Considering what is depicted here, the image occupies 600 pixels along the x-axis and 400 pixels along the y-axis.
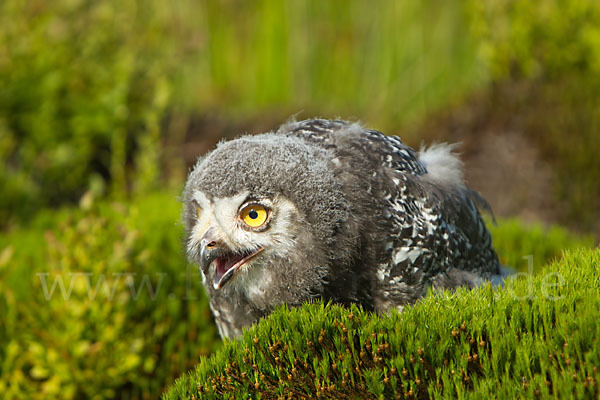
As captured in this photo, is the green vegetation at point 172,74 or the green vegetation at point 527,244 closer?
the green vegetation at point 527,244

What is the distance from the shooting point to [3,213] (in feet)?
21.4

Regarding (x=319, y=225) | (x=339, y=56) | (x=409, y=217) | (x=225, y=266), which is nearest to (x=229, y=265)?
(x=225, y=266)

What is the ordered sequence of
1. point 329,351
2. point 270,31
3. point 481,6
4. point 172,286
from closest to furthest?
point 329,351, point 172,286, point 481,6, point 270,31

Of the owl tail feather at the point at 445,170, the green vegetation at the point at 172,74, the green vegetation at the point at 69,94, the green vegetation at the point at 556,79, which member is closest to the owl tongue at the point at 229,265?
the owl tail feather at the point at 445,170

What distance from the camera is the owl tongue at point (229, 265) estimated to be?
2971 millimetres

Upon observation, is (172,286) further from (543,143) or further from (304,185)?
(543,143)

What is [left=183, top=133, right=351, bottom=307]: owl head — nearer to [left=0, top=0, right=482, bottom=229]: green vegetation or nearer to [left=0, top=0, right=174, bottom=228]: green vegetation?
[left=0, top=0, right=482, bottom=229]: green vegetation

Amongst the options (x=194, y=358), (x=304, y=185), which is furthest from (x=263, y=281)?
(x=194, y=358)

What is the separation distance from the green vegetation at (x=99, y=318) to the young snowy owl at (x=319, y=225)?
114 cm

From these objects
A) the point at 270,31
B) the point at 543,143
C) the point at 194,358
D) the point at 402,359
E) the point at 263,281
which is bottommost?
the point at 194,358

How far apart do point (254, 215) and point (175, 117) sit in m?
7.09

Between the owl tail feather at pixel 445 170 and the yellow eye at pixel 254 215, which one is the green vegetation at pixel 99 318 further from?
the owl tail feather at pixel 445 170

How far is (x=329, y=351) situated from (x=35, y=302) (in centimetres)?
283

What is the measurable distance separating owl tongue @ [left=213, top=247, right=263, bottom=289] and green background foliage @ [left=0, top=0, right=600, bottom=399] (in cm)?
34
